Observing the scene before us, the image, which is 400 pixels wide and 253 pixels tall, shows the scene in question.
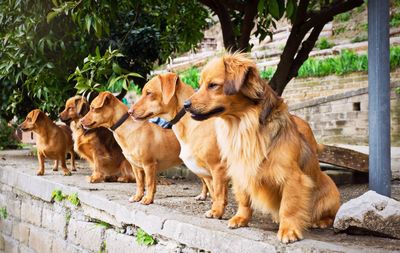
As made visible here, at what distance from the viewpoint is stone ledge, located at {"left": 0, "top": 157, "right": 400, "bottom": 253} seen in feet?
9.66

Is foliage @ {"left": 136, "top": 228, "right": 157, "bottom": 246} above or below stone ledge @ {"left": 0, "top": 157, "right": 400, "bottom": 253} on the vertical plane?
below

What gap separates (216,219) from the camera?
12.2ft

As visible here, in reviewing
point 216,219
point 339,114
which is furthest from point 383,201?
point 339,114

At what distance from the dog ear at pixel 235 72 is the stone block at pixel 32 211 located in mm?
3795

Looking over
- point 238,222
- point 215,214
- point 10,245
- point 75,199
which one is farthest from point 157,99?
point 10,245

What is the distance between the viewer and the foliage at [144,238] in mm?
3992

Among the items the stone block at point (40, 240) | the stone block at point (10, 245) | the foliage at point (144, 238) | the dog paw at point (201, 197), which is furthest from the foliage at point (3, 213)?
the foliage at point (144, 238)

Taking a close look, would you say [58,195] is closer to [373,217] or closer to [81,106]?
[81,106]

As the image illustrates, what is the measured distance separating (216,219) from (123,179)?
261 centimetres

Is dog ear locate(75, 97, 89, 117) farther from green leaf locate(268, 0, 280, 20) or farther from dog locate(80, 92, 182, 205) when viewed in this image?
green leaf locate(268, 0, 280, 20)

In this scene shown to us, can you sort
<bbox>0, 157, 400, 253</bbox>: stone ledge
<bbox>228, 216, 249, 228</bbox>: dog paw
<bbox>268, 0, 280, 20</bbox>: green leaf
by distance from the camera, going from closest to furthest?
<bbox>0, 157, 400, 253</bbox>: stone ledge < <bbox>228, 216, 249, 228</bbox>: dog paw < <bbox>268, 0, 280, 20</bbox>: green leaf

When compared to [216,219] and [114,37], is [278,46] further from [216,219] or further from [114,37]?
[216,219]

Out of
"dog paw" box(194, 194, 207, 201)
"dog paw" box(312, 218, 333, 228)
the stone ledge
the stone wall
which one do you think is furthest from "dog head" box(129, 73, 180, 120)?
the stone wall

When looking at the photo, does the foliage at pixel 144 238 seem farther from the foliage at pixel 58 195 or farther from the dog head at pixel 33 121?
the dog head at pixel 33 121
